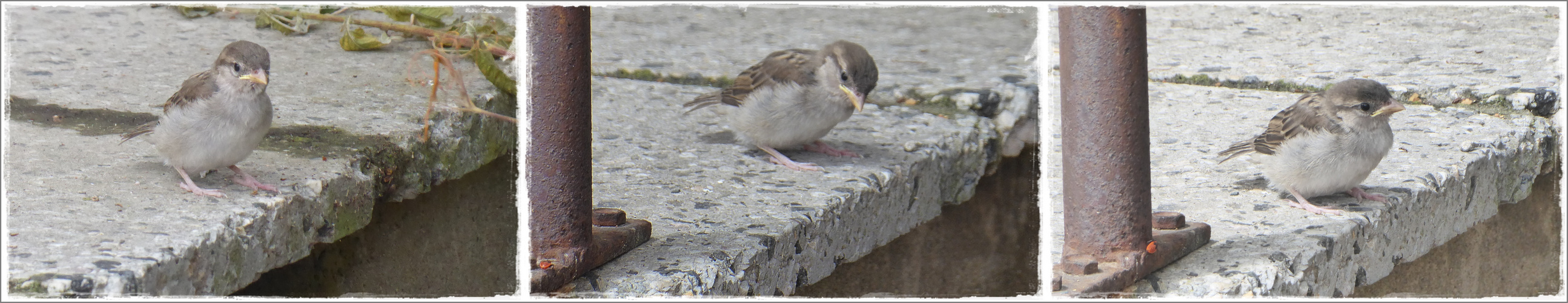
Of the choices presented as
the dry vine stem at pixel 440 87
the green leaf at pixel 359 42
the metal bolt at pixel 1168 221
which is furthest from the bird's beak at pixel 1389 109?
the green leaf at pixel 359 42

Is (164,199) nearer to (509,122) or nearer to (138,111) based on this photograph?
(138,111)

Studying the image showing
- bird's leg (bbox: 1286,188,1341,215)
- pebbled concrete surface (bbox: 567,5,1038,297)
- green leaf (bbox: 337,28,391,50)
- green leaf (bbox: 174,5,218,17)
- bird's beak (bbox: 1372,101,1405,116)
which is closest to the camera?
pebbled concrete surface (bbox: 567,5,1038,297)

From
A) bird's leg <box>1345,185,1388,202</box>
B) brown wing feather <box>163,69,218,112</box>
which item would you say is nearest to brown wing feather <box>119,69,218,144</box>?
brown wing feather <box>163,69,218,112</box>

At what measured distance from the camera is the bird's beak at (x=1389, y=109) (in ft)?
10.3

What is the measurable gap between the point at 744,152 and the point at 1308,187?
5.07 feet

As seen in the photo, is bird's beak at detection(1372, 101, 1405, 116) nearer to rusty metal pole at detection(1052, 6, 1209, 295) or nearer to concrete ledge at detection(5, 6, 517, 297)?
rusty metal pole at detection(1052, 6, 1209, 295)

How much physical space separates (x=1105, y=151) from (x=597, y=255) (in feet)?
3.18

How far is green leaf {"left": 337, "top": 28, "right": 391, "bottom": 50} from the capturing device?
4.07m

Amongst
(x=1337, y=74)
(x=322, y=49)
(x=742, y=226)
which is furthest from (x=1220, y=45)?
(x=322, y=49)

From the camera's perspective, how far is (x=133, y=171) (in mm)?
2947

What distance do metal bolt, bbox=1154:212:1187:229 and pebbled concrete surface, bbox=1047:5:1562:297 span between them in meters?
0.08

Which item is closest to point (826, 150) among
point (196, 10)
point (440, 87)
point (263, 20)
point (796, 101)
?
point (796, 101)

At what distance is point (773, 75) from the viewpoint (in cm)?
386

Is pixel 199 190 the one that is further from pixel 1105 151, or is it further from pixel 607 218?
pixel 1105 151
